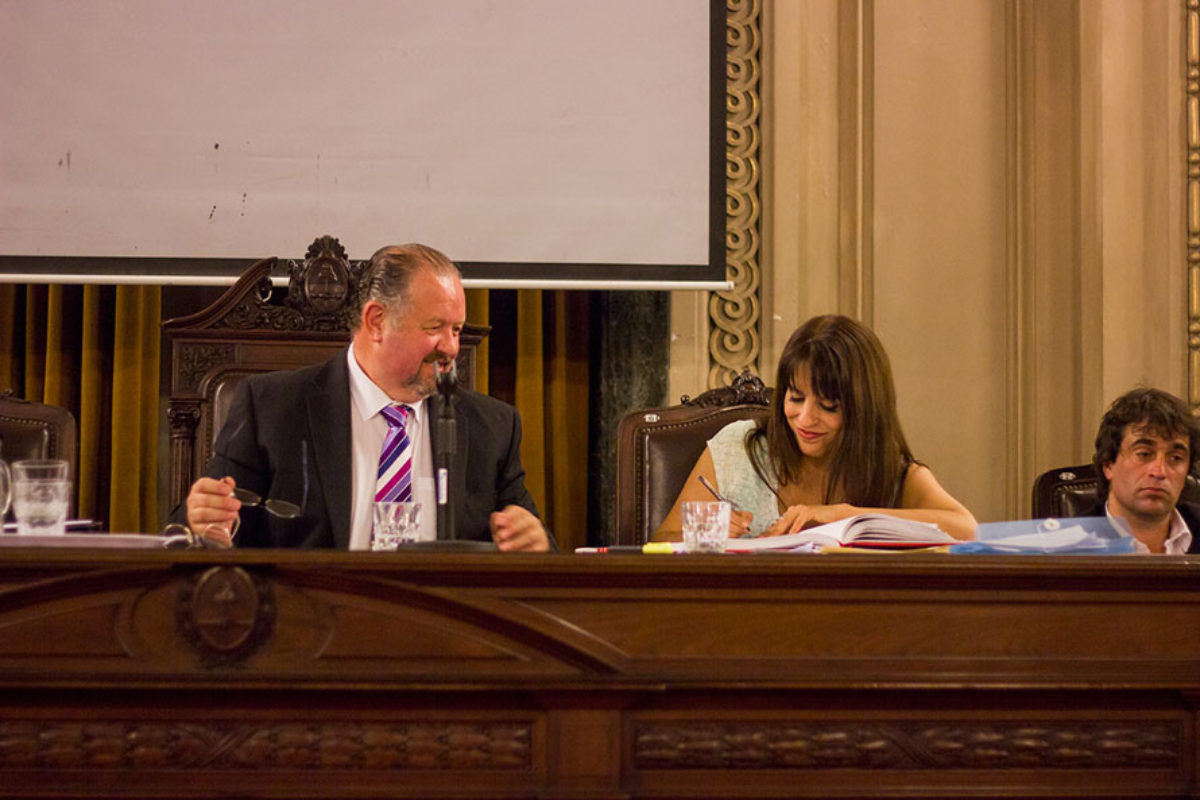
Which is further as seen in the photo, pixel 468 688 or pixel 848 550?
pixel 848 550

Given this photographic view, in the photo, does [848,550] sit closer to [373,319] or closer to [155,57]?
[373,319]

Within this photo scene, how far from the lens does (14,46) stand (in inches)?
140

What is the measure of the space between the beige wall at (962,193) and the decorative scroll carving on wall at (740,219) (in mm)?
42

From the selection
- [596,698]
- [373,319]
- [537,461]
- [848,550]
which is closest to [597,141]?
[537,461]

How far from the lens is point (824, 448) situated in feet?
9.09

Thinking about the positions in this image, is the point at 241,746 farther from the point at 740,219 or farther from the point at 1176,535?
the point at 740,219

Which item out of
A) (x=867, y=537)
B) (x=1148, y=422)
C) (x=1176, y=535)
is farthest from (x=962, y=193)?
(x=867, y=537)

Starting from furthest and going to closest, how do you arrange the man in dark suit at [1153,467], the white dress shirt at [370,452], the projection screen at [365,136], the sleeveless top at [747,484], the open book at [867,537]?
the projection screen at [365,136]
the sleeveless top at [747,484]
the man in dark suit at [1153,467]
the white dress shirt at [370,452]
the open book at [867,537]

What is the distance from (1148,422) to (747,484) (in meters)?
0.85

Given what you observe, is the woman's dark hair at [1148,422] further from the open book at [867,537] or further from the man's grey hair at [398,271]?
the man's grey hair at [398,271]

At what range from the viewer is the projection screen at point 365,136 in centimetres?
357

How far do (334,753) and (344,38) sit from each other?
8.78 feet

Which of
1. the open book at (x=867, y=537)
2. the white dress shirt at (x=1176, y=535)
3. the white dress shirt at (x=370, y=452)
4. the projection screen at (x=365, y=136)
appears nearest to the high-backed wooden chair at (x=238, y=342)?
the white dress shirt at (x=370, y=452)

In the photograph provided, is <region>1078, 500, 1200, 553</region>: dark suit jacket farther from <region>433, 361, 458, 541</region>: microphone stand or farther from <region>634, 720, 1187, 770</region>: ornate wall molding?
<region>433, 361, 458, 541</region>: microphone stand
